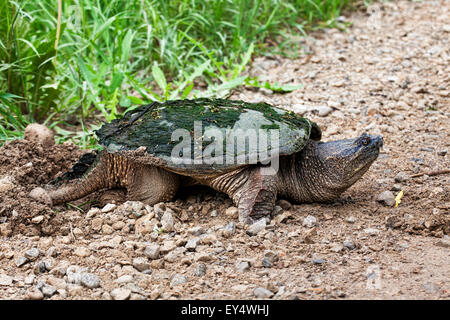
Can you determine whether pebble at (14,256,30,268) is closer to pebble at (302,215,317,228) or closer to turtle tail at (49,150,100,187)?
turtle tail at (49,150,100,187)

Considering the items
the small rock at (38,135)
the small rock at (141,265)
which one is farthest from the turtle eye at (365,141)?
the small rock at (38,135)

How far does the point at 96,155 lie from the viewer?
11.1 feet

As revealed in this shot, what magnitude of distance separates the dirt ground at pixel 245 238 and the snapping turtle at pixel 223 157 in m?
0.12

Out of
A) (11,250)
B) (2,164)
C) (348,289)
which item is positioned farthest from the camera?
(2,164)

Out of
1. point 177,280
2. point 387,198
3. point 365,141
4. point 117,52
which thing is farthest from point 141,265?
point 117,52

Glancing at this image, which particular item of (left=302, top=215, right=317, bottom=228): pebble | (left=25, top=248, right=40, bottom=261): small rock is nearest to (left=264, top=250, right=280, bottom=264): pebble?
(left=302, top=215, right=317, bottom=228): pebble

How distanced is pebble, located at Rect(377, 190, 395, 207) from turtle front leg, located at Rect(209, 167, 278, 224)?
65 centimetres

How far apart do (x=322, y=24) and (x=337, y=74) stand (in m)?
1.19

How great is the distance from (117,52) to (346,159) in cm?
244

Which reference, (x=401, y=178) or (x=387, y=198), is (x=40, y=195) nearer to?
(x=387, y=198)

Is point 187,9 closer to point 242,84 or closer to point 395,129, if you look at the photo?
point 242,84

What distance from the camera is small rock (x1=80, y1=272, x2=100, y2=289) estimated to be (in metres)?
2.34

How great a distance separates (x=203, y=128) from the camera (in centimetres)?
304

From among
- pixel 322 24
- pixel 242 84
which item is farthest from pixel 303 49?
pixel 242 84
